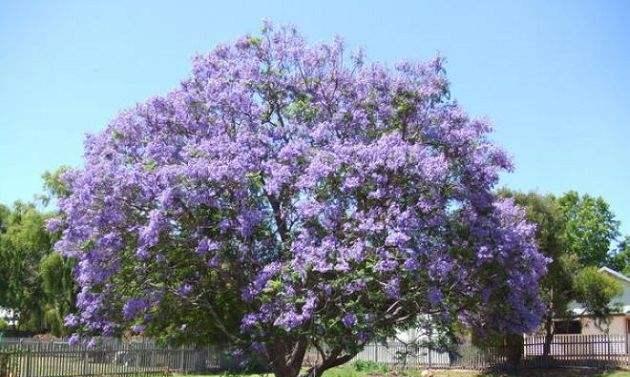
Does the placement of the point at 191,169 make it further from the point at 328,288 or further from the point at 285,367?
the point at 285,367

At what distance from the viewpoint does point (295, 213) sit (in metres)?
18.4

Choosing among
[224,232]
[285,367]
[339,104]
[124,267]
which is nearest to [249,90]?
[339,104]

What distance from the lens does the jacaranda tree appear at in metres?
17.1

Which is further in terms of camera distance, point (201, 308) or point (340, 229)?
point (201, 308)

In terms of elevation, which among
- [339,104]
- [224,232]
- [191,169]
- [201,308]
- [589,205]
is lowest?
[201,308]

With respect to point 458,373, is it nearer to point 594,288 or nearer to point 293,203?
point 594,288

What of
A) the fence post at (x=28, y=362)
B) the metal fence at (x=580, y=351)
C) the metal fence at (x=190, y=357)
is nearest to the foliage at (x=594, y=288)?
the metal fence at (x=580, y=351)

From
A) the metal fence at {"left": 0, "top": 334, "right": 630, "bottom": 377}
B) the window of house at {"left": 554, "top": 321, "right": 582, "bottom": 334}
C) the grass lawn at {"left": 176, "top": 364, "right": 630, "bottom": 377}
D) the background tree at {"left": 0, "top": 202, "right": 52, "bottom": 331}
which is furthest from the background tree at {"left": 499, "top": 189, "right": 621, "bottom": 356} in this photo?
the background tree at {"left": 0, "top": 202, "right": 52, "bottom": 331}

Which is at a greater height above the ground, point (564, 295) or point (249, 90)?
point (249, 90)

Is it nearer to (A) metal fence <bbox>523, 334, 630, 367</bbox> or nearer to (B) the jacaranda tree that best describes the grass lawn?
(A) metal fence <bbox>523, 334, 630, 367</bbox>

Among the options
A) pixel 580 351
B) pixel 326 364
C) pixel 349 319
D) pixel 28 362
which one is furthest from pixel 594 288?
pixel 28 362

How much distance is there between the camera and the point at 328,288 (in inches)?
660

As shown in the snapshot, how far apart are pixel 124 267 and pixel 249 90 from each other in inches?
231

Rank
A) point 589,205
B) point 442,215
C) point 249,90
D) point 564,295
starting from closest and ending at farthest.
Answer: point 442,215, point 249,90, point 564,295, point 589,205
